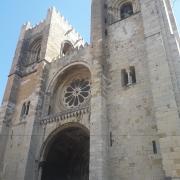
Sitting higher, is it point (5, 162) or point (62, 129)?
point (62, 129)

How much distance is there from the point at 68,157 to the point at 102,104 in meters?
4.55

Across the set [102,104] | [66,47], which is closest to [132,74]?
[102,104]

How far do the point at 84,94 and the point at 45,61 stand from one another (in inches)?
142

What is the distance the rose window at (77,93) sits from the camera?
1308 centimetres

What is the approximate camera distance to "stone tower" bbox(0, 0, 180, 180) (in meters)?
8.67

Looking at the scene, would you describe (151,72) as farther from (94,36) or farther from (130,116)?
(94,36)

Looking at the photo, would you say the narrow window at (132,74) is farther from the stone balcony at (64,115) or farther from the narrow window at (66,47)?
the narrow window at (66,47)

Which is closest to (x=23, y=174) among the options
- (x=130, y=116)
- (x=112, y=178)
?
(x=112, y=178)

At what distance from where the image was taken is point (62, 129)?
1198 cm

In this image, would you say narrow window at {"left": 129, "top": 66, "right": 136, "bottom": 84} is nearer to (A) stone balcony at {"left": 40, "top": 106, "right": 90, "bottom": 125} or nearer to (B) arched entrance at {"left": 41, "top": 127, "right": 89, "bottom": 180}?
(A) stone balcony at {"left": 40, "top": 106, "right": 90, "bottom": 125}

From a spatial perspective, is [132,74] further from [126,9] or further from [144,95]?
[126,9]

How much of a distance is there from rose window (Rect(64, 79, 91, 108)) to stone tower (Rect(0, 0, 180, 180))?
6cm

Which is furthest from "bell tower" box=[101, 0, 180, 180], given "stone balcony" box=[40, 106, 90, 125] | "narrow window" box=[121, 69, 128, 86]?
"stone balcony" box=[40, 106, 90, 125]

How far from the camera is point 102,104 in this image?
411 inches
